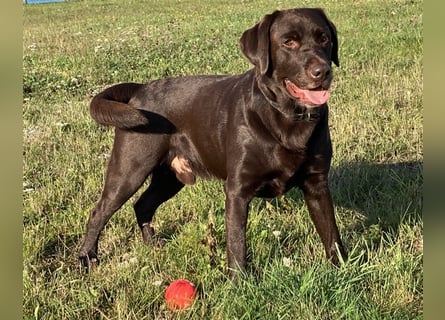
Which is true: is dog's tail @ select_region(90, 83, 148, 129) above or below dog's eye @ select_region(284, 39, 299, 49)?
below

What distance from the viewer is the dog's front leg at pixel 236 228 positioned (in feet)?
11.2

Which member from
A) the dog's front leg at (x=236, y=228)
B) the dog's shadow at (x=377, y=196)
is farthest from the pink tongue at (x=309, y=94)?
the dog's shadow at (x=377, y=196)

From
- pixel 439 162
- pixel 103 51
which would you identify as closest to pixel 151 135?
pixel 439 162

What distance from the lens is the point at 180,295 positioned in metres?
3.00

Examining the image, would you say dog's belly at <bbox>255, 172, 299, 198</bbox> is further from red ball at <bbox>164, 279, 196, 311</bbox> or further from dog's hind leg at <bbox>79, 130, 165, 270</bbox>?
dog's hind leg at <bbox>79, 130, 165, 270</bbox>

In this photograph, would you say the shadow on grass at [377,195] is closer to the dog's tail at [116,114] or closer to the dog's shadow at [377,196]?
the dog's shadow at [377,196]

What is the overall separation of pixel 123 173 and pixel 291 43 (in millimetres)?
1643

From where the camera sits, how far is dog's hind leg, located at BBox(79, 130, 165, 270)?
13.6 ft

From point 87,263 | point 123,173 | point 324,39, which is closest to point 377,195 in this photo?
point 324,39

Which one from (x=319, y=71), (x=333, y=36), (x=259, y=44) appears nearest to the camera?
(x=319, y=71)

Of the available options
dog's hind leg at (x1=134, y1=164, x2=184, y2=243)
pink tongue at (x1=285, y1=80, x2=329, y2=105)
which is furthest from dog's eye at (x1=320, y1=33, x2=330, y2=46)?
dog's hind leg at (x1=134, y1=164, x2=184, y2=243)

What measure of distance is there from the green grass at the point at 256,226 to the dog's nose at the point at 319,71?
1.03 m

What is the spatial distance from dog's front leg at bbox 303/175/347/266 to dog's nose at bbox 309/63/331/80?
694mm

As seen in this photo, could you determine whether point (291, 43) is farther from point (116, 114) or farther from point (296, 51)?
point (116, 114)
